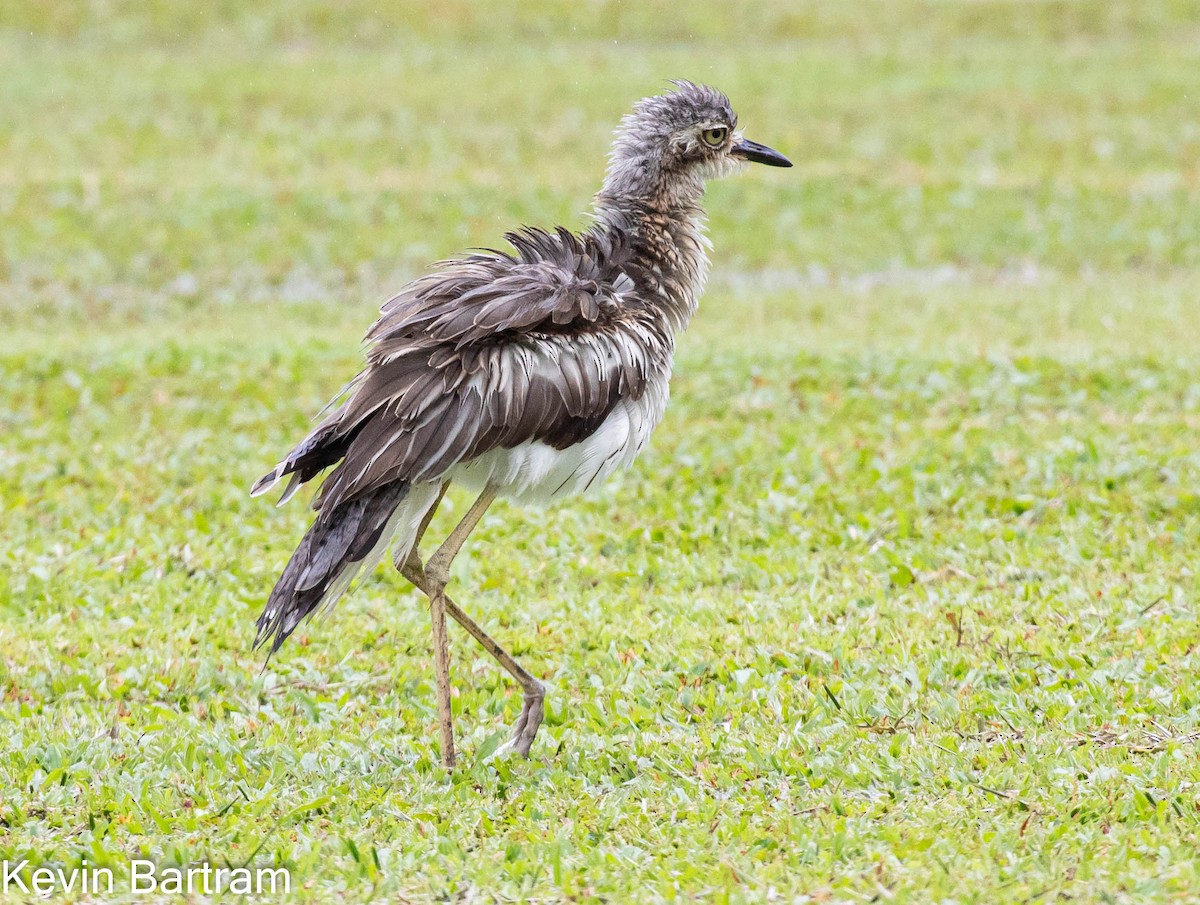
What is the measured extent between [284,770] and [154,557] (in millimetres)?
3056

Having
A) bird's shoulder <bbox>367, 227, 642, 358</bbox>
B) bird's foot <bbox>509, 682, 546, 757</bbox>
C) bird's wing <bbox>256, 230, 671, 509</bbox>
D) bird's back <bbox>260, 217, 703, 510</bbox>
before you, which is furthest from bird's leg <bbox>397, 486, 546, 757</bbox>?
bird's shoulder <bbox>367, 227, 642, 358</bbox>

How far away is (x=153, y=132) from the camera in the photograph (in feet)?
69.3

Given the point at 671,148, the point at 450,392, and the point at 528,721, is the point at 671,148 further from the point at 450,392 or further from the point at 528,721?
the point at 528,721

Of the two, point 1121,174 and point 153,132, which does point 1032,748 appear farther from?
point 153,132

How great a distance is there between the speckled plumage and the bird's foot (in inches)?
31.0

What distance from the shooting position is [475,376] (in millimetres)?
5844

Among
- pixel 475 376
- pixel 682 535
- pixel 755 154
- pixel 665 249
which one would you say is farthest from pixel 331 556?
pixel 682 535

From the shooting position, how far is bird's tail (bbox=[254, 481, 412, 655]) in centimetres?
549

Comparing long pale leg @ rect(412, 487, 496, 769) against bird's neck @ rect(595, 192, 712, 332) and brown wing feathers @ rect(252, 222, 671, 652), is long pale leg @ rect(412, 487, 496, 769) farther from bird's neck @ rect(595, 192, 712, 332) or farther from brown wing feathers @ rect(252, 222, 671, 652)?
bird's neck @ rect(595, 192, 712, 332)

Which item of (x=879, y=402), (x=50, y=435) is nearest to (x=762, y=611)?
(x=879, y=402)

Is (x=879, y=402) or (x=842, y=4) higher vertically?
→ (x=842, y=4)

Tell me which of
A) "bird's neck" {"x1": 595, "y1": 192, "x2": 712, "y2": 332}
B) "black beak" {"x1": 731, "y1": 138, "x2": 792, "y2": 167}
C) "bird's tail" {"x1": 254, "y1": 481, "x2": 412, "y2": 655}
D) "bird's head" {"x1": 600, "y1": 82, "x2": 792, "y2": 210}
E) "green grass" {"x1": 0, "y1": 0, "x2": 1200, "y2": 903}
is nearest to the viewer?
"green grass" {"x1": 0, "y1": 0, "x2": 1200, "y2": 903}

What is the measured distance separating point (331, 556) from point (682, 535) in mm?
3451

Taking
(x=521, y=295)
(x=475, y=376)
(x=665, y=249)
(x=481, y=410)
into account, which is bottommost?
(x=481, y=410)
